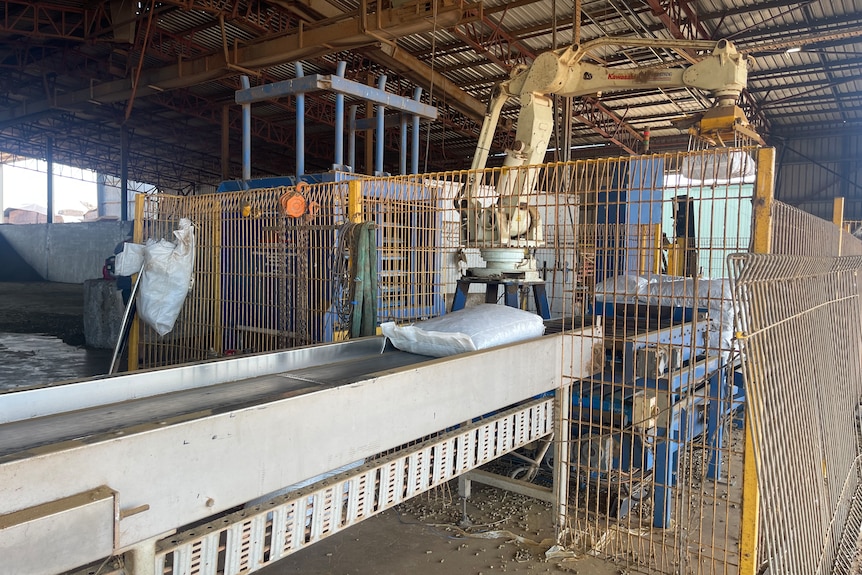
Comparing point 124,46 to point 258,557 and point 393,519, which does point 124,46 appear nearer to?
point 393,519

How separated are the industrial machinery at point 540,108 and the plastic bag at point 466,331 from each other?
108 centimetres

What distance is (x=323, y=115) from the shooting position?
16109 millimetres

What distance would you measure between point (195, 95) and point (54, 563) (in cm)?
1681

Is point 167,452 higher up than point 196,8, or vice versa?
point 196,8

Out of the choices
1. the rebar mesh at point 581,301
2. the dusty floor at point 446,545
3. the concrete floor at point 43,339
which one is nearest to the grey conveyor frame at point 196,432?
the rebar mesh at point 581,301

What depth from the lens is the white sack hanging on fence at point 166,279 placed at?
568cm

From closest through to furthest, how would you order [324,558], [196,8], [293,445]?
[293,445]
[324,558]
[196,8]

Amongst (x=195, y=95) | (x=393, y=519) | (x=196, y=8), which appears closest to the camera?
(x=393, y=519)

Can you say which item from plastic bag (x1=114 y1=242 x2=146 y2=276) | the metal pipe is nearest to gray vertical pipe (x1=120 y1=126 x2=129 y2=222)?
the metal pipe

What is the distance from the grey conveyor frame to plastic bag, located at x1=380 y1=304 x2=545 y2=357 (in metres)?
0.13

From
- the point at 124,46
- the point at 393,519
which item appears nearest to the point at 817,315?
the point at 393,519

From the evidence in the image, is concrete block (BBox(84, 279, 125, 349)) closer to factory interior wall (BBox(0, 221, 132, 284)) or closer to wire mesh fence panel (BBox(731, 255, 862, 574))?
factory interior wall (BBox(0, 221, 132, 284))

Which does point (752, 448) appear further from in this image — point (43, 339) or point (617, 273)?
point (43, 339)

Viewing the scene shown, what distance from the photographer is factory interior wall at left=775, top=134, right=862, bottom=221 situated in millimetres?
17778
